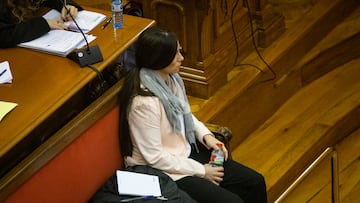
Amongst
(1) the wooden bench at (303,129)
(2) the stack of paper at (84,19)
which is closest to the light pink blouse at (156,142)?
(2) the stack of paper at (84,19)

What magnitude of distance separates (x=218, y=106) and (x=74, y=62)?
103 cm

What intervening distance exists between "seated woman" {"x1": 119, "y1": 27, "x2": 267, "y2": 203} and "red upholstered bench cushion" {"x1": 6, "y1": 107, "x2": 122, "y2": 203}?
5cm

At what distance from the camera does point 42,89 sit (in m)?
2.43

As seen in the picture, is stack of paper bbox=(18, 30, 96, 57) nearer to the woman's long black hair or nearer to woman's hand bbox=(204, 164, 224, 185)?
the woman's long black hair

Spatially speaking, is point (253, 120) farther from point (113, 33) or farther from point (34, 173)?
point (34, 173)

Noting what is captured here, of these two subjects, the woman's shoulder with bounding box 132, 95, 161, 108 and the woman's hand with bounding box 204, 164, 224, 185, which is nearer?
the woman's shoulder with bounding box 132, 95, 161, 108

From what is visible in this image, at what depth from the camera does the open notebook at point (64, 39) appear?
8.59 ft

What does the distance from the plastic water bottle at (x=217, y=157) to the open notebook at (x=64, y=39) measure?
585mm

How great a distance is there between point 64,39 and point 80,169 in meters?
0.48

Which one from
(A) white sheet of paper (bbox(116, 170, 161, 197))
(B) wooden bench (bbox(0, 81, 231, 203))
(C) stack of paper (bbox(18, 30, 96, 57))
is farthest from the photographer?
(C) stack of paper (bbox(18, 30, 96, 57))

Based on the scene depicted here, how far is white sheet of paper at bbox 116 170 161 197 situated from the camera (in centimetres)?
245

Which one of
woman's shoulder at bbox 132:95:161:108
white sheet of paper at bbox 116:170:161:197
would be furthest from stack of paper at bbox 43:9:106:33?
white sheet of paper at bbox 116:170:161:197

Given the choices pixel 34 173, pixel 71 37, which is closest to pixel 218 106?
pixel 71 37

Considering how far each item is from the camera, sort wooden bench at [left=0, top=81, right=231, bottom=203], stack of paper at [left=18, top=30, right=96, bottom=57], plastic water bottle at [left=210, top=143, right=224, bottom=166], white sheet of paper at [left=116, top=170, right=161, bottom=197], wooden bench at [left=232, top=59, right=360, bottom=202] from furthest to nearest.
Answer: wooden bench at [left=232, top=59, right=360, bottom=202]
plastic water bottle at [left=210, top=143, right=224, bottom=166]
stack of paper at [left=18, top=30, right=96, bottom=57]
white sheet of paper at [left=116, top=170, right=161, bottom=197]
wooden bench at [left=0, top=81, right=231, bottom=203]
